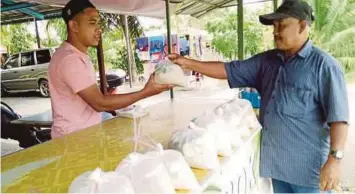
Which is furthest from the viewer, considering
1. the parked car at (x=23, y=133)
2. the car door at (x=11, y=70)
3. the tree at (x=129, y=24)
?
the tree at (x=129, y=24)

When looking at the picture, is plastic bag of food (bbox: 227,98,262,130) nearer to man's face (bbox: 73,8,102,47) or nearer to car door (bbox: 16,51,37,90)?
man's face (bbox: 73,8,102,47)

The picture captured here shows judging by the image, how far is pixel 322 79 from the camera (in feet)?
5.29

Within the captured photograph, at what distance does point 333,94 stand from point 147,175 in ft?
3.39

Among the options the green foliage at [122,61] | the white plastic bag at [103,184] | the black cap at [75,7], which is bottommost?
the green foliage at [122,61]

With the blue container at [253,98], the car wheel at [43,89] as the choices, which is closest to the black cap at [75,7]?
Result: the blue container at [253,98]

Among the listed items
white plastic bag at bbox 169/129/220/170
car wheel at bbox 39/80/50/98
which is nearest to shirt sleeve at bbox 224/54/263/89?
white plastic bag at bbox 169/129/220/170

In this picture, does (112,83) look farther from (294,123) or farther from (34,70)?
(294,123)

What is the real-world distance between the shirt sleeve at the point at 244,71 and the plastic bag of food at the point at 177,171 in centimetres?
100

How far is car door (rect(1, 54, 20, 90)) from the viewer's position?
10922 millimetres

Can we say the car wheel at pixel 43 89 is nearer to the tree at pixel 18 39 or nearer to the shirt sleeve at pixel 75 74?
the tree at pixel 18 39

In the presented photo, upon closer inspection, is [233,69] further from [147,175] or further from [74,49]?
[147,175]

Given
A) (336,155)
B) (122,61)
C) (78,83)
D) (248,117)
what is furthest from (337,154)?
(122,61)

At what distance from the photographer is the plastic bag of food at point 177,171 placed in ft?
3.44

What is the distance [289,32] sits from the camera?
5.48 feet
